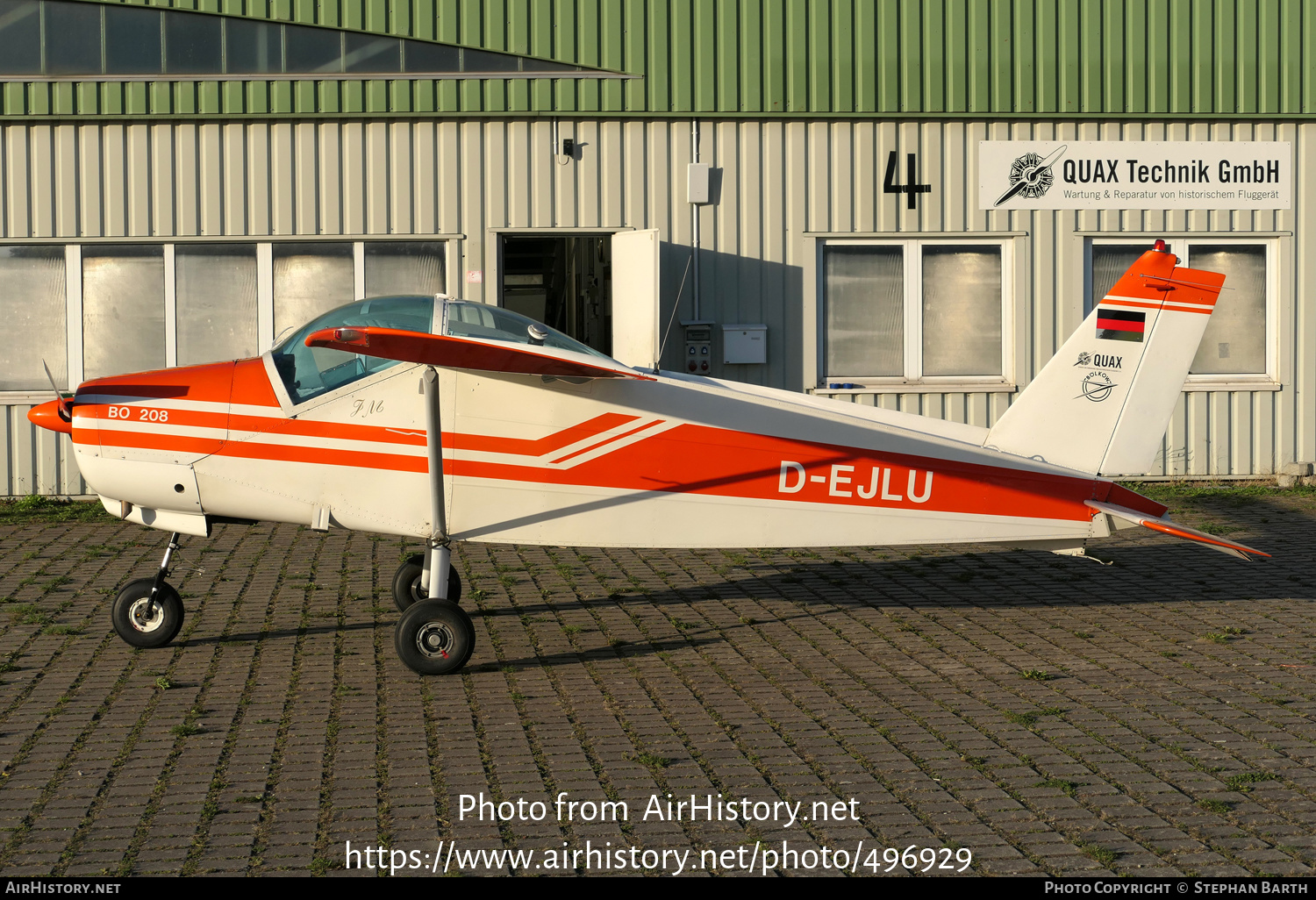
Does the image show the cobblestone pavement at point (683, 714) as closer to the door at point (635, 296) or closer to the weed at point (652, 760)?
the weed at point (652, 760)

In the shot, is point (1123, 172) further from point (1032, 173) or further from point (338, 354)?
point (338, 354)

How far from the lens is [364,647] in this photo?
6949mm

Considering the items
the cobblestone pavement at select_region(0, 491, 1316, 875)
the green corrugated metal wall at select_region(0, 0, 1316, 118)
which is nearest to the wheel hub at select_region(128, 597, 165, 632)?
the cobblestone pavement at select_region(0, 491, 1316, 875)

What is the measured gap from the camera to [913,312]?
42.4 feet

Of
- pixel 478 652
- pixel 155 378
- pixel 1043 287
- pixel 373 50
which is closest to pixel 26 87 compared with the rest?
pixel 373 50

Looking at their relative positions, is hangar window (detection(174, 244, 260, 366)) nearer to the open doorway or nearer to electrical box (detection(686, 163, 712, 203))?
the open doorway

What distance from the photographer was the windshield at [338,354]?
6.54m

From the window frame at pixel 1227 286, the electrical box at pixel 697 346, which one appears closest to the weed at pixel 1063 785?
the electrical box at pixel 697 346

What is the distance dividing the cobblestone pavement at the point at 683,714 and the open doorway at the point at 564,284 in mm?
5569

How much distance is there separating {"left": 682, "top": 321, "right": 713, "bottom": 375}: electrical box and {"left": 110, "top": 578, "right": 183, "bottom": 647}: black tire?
659 centimetres

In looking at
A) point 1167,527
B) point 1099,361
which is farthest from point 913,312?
point 1167,527

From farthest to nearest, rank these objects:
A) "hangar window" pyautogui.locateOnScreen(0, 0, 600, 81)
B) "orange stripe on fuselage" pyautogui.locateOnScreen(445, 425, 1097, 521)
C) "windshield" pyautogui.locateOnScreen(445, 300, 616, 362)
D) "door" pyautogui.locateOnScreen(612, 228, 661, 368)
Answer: "hangar window" pyautogui.locateOnScreen(0, 0, 600, 81), "door" pyautogui.locateOnScreen(612, 228, 661, 368), "orange stripe on fuselage" pyautogui.locateOnScreen(445, 425, 1097, 521), "windshield" pyautogui.locateOnScreen(445, 300, 616, 362)

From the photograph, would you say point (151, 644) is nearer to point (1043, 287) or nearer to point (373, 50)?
point (373, 50)

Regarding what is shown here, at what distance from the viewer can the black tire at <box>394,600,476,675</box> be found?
6.28 metres
